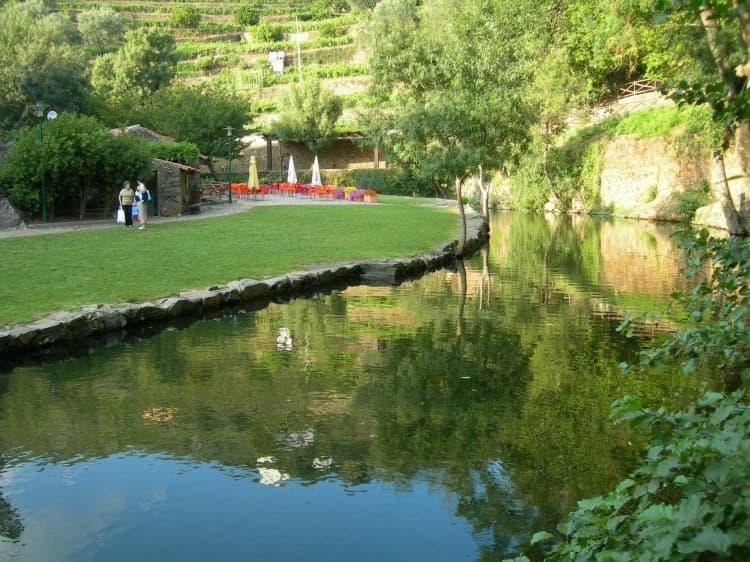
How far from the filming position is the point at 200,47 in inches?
3108

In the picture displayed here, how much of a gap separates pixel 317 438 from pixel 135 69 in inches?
2156

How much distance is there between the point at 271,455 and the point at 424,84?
15278 millimetres

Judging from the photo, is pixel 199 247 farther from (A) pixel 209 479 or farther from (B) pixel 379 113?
(A) pixel 209 479

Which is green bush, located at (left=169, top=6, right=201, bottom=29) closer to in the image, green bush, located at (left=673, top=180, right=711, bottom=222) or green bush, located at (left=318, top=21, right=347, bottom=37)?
green bush, located at (left=318, top=21, right=347, bottom=37)

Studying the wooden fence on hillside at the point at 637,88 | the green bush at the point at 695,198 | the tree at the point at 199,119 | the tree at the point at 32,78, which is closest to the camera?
the green bush at the point at 695,198

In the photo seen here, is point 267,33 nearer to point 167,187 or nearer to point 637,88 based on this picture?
point 637,88

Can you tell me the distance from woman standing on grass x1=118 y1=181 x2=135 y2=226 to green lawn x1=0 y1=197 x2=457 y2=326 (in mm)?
955

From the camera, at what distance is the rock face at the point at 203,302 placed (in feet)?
33.5

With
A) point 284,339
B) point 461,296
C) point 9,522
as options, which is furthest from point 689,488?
point 461,296

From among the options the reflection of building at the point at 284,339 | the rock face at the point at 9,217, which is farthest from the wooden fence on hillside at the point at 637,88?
the reflection of building at the point at 284,339

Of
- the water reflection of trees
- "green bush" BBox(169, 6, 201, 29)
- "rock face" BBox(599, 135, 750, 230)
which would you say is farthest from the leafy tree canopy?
"green bush" BBox(169, 6, 201, 29)

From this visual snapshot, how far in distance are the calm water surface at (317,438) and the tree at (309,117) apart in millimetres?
43268

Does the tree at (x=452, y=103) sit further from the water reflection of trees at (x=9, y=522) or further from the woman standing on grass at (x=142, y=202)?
the water reflection of trees at (x=9, y=522)

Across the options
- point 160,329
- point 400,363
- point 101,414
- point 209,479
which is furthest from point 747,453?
point 160,329
